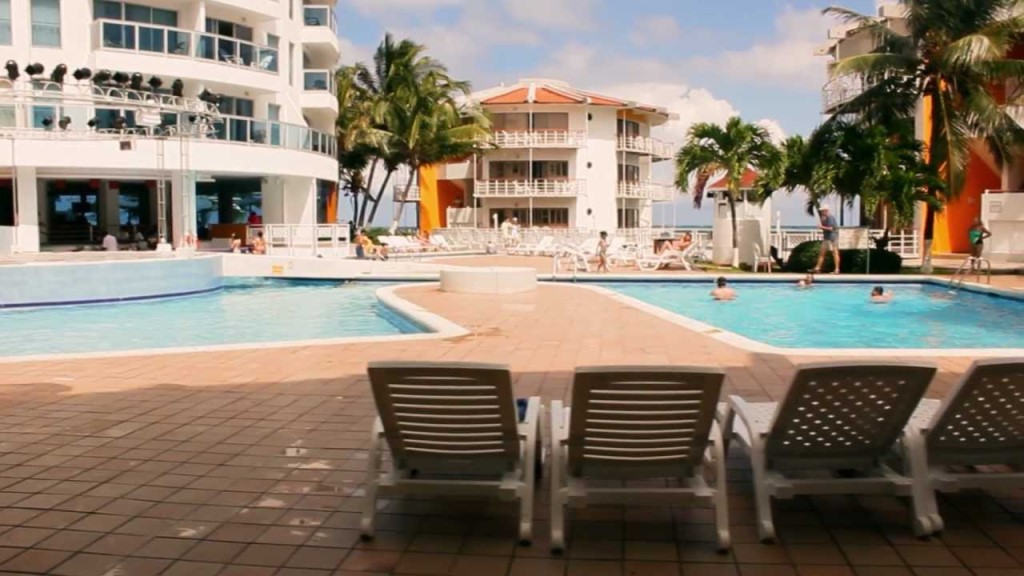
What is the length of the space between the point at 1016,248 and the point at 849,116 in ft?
24.1

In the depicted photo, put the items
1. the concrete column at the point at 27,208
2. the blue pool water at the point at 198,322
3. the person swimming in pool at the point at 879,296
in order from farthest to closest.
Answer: the concrete column at the point at 27,208 < the person swimming in pool at the point at 879,296 < the blue pool water at the point at 198,322

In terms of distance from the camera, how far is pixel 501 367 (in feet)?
11.9

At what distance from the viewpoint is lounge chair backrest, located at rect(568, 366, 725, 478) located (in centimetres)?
360

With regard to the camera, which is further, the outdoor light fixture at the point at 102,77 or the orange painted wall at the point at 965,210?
the orange painted wall at the point at 965,210

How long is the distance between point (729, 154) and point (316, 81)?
55.2 feet

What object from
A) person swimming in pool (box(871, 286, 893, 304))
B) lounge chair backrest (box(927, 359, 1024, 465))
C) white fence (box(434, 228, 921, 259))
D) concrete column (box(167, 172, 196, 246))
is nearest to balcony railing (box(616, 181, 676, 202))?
white fence (box(434, 228, 921, 259))

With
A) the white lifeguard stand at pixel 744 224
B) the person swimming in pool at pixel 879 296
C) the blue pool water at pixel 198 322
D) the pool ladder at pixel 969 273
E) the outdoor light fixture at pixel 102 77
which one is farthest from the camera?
the white lifeguard stand at pixel 744 224

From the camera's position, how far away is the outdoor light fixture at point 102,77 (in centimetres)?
2109

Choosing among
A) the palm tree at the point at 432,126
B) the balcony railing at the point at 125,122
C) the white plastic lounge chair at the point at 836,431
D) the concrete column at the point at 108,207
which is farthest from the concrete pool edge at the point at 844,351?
the palm tree at the point at 432,126

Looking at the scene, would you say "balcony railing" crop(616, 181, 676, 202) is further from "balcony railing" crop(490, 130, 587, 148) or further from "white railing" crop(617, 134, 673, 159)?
"balcony railing" crop(490, 130, 587, 148)

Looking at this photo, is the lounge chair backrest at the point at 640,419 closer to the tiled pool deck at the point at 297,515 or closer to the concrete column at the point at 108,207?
the tiled pool deck at the point at 297,515

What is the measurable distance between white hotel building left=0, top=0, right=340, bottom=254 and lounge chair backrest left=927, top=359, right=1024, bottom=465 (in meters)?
19.4

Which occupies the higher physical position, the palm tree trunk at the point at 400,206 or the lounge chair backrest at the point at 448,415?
the palm tree trunk at the point at 400,206

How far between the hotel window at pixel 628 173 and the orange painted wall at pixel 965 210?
69.1 ft
